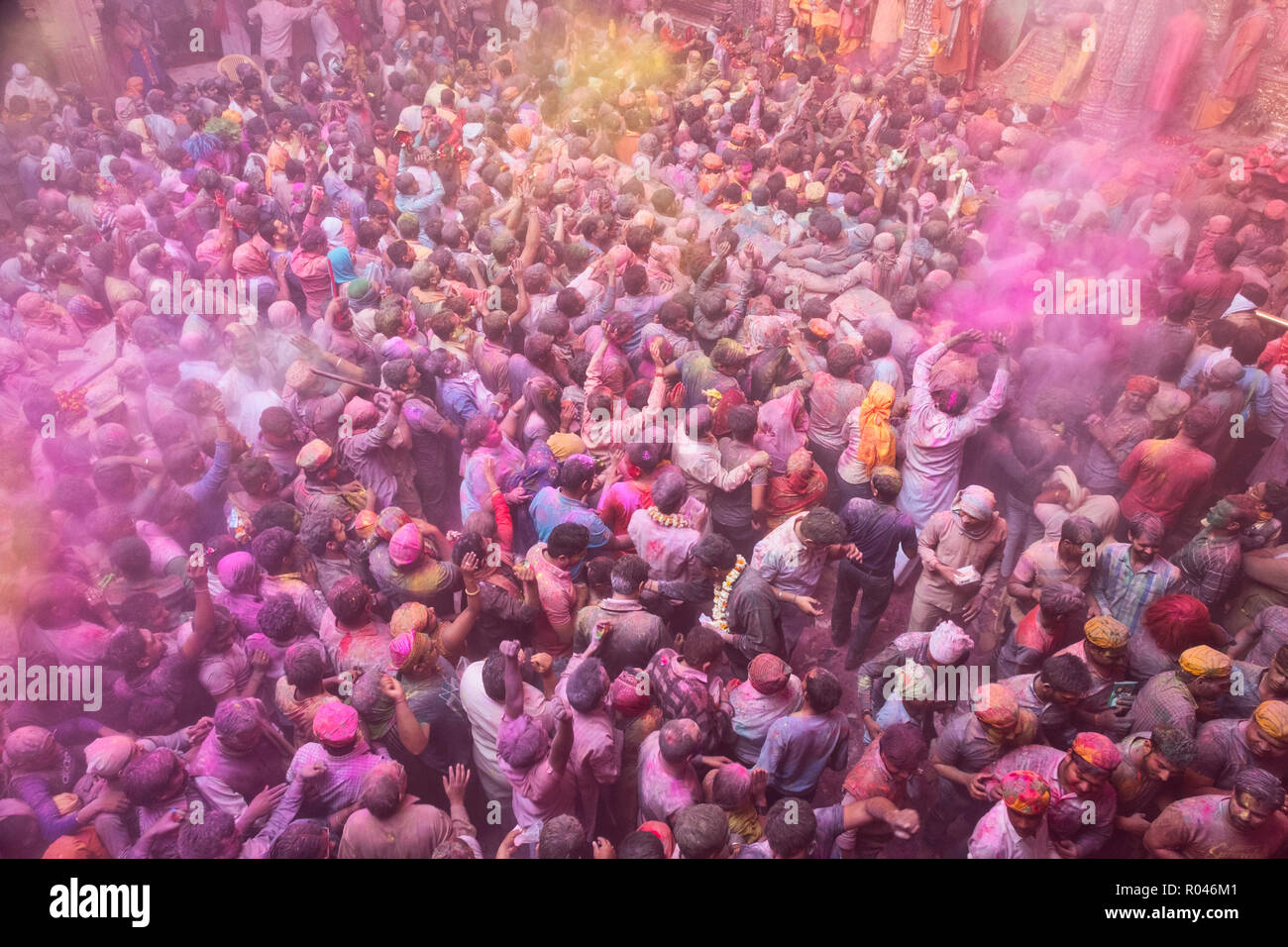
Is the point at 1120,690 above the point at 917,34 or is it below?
below

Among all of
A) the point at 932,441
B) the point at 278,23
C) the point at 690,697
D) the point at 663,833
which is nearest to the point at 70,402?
the point at 690,697

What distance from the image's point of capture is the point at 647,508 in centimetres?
482

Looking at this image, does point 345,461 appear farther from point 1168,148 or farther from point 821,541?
point 1168,148

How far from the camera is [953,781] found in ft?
13.1

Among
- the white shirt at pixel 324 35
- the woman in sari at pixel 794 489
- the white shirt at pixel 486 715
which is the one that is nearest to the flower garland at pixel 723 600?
the woman in sari at pixel 794 489

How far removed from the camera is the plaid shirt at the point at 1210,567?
4562 mm

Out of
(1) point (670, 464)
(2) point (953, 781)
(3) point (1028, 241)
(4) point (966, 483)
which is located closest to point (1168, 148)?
(3) point (1028, 241)

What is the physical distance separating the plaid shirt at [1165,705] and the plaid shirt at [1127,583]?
601 mm

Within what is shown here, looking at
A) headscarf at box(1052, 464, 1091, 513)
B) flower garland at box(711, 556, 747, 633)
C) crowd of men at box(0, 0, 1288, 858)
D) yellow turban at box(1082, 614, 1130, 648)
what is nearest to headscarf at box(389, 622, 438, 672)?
crowd of men at box(0, 0, 1288, 858)

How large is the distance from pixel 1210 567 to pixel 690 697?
10.8 ft

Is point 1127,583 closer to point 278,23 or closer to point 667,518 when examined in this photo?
point 667,518

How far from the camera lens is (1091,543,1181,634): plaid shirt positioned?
4.47 m

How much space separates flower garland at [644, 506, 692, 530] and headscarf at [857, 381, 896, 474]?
1.61 m

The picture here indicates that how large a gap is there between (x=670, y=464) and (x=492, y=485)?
1226mm
